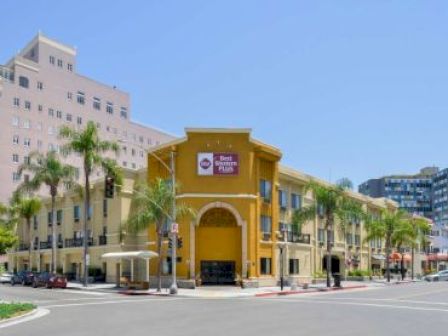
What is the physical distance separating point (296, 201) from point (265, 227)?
397 inches

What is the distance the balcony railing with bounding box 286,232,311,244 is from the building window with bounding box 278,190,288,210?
9.31ft

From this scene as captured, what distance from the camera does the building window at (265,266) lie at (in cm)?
5668

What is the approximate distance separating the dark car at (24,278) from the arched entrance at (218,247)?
16.9m

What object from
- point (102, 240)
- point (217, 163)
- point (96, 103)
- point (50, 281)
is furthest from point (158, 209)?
point (96, 103)

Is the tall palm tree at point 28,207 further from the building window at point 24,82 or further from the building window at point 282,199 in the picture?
the building window at point 24,82

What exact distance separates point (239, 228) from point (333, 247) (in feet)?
78.9

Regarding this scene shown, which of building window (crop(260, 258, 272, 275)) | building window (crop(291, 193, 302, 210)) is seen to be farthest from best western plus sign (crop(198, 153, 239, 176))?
building window (crop(291, 193, 302, 210))

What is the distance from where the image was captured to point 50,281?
55156mm

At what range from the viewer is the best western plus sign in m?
55.4

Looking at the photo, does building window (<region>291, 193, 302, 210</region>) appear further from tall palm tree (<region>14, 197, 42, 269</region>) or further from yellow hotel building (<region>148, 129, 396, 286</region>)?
tall palm tree (<region>14, 197, 42, 269</region>)

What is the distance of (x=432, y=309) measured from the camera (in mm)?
30141

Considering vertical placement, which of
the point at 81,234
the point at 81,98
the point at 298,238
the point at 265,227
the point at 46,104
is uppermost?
the point at 81,98

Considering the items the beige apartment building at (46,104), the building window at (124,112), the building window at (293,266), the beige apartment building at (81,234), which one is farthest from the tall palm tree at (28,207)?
the building window at (124,112)

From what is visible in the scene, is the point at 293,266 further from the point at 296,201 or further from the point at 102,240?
the point at 102,240
